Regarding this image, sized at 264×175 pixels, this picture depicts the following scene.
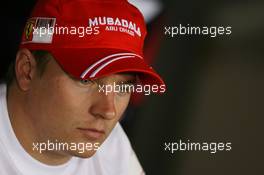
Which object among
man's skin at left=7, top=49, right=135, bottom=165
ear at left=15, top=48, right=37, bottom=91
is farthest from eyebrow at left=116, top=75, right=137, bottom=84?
ear at left=15, top=48, right=37, bottom=91

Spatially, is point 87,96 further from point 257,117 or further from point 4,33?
point 257,117

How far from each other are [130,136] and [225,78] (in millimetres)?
206

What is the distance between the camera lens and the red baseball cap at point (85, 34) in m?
0.84

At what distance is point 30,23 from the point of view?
0.88 metres

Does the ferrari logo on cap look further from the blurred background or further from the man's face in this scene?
the blurred background

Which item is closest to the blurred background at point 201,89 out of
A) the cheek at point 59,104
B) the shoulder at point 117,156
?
the shoulder at point 117,156

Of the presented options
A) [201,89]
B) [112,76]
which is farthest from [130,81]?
[201,89]

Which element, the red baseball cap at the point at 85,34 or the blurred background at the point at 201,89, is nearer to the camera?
the red baseball cap at the point at 85,34

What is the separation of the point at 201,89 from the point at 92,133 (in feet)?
0.74

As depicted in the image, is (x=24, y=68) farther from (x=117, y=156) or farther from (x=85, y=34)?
(x=117, y=156)

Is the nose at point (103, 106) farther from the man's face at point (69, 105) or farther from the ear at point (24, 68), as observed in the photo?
the ear at point (24, 68)

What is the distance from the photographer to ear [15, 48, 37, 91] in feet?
2.83

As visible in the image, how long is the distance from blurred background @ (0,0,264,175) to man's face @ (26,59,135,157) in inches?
3.3

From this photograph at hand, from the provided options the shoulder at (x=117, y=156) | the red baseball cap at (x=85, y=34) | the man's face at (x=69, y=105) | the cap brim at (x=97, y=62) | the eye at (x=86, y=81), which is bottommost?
the shoulder at (x=117, y=156)
